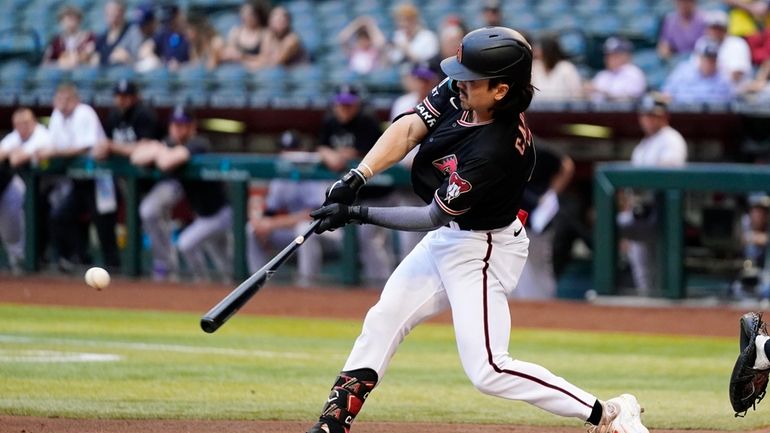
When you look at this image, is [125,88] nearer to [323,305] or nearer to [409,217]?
[323,305]

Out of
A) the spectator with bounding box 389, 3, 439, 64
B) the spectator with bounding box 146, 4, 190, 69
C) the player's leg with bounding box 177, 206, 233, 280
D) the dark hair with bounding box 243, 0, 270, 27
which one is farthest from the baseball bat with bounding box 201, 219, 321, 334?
the spectator with bounding box 146, 4, 190, 69

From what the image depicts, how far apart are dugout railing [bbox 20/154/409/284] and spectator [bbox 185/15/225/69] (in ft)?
9.62

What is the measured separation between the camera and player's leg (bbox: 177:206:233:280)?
40.7 ft

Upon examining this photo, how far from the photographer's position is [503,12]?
15.4 metres

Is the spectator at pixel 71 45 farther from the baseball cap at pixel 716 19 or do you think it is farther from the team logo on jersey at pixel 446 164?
the team logo on jersey at pixel 446 164

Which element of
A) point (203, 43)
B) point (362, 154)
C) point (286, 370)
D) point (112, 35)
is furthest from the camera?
point (112, 35)

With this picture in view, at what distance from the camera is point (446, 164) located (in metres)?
5.04

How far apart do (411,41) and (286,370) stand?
7070 millimetres

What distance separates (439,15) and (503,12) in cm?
79

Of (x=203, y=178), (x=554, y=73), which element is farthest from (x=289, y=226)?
(x=554, y=73)

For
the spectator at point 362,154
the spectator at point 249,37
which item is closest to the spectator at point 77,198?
the spectator at point 362,154

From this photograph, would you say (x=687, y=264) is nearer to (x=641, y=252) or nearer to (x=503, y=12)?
(x=641, y=252)

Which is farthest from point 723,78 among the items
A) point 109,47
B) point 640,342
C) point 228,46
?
point 109,47

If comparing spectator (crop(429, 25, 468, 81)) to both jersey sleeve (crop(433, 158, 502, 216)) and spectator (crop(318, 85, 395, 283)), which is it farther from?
jersey sleeve (crop(433, 158, 502, 216))
